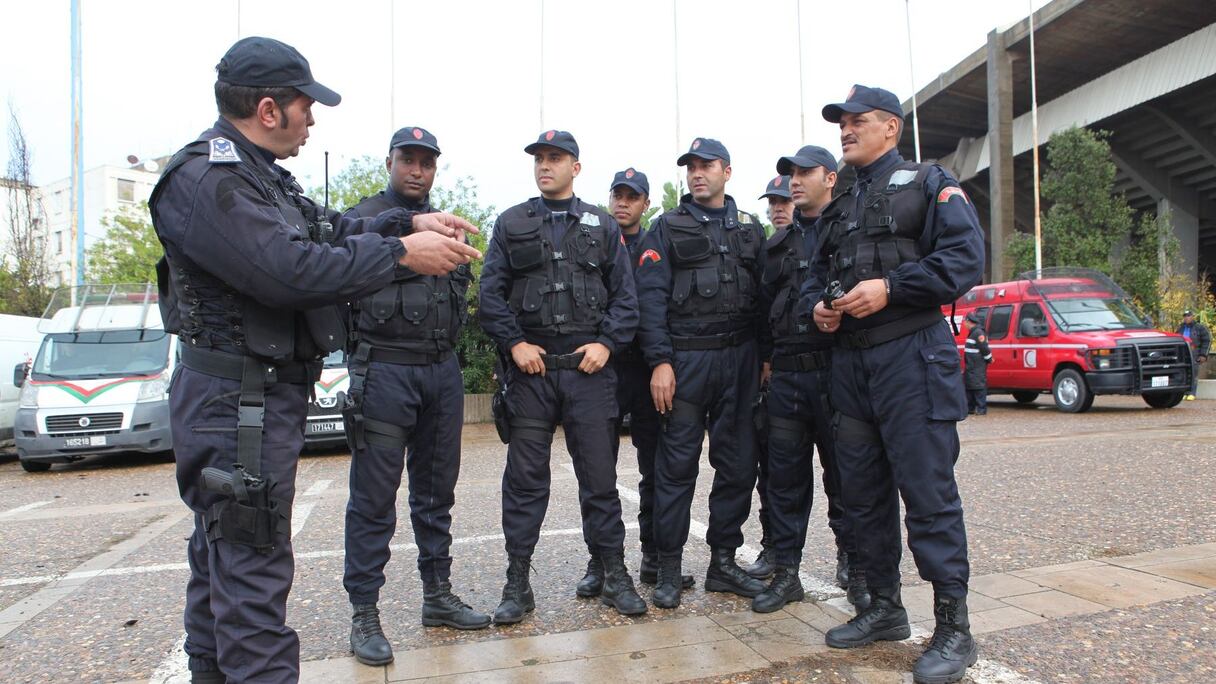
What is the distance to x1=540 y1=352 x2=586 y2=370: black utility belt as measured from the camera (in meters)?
3.83

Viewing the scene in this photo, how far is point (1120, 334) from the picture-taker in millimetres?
12578

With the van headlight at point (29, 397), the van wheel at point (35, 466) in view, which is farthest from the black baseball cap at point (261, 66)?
the van wheel at point (35, 466)

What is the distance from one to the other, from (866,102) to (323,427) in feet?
30.8

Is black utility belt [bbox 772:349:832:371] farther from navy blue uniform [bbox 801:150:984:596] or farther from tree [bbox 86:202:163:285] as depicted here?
tree [bbox 86:202:163:285]

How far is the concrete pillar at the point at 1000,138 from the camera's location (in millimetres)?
25672

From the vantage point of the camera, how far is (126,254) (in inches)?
938

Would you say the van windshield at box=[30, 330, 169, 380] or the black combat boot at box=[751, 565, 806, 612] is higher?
the van windshield at box=[30, 330, 169, 380]

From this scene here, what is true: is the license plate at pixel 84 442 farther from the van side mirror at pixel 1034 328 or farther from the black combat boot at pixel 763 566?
the van side mirror at pixel 1034 328

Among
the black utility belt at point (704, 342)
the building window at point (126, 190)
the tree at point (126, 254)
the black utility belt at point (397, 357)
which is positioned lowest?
the black utility belt at point (397, 357)

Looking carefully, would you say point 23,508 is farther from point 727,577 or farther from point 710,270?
point 710,270

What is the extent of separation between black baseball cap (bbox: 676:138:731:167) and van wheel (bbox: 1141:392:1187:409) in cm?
1184

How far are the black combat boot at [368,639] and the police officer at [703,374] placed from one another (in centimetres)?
136

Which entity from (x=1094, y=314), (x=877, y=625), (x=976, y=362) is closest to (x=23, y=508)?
(x=877, y=625)

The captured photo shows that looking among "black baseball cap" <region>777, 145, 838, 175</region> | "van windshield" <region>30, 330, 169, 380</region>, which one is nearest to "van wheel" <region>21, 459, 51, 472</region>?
"van windshield" <region>30, 330, 169, 380</region>
